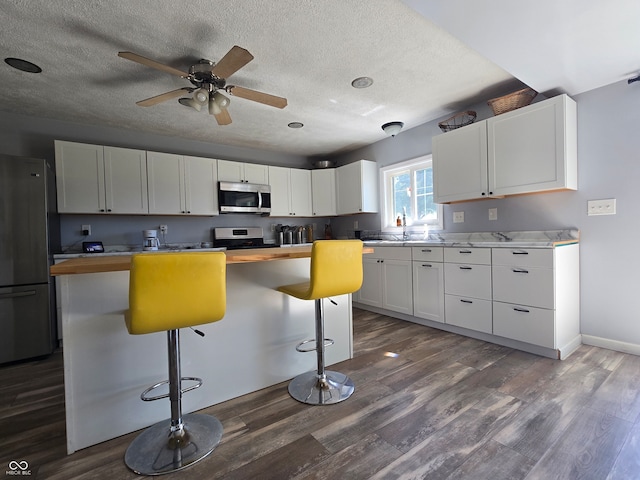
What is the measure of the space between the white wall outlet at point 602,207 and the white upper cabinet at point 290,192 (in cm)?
344

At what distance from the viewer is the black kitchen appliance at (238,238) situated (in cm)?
429

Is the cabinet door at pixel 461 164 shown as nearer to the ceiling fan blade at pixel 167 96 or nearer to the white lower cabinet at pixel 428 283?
the white lower cabinet at pixel 428 283

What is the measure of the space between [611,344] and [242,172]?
173 inches

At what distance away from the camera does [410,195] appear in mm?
3986

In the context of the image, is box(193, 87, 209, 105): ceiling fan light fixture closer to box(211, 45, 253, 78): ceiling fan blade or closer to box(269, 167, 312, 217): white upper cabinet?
box(211, 45, 253, 78): ceiling fan blade

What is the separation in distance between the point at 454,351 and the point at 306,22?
2.71 metres

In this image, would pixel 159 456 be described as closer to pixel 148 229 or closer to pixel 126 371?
pixel 126 371

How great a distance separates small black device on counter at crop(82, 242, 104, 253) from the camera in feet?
10.8

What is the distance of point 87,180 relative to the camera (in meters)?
3.26

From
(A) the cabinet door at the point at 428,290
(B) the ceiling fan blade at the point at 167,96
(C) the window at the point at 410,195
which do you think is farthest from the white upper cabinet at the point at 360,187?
(B) the ceiling fan blade at the point at 167,96

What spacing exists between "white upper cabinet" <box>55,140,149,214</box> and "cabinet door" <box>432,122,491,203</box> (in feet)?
11.5

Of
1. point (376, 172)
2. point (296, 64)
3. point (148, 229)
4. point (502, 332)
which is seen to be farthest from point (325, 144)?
point (502, 332)

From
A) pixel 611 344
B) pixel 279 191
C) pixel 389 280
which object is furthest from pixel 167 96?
pixel 611 344

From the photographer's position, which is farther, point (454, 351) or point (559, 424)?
point (454, 351)
